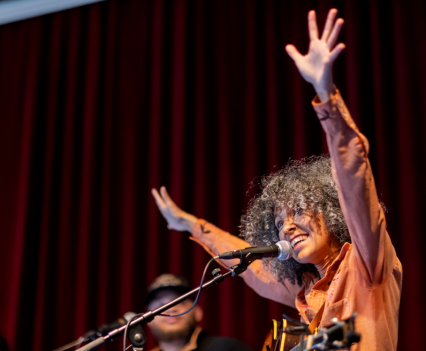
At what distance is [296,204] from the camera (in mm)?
2113

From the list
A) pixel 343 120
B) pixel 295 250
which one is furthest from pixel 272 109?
pixel 343 120

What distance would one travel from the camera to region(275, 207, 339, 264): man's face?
76.9 inches

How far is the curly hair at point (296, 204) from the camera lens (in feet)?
6.84

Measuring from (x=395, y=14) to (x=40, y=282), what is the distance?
3.18m

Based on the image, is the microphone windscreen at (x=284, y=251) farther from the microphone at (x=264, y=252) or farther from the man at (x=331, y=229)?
the man at (x=331, y=229)

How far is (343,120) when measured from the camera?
1.40 meters

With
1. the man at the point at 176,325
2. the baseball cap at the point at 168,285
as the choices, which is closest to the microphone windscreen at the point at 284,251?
the man at the point at 176,325

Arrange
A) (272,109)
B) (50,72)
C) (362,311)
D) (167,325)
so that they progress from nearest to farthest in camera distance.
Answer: (362,311), (167,325), (272,109), (50,72)

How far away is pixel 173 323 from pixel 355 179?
191cm

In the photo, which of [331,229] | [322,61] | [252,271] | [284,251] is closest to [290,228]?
[331,229]

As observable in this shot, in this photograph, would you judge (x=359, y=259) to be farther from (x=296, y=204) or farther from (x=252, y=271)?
(x=252, y=271)

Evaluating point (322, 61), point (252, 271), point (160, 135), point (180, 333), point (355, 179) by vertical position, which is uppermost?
point (160, 135)

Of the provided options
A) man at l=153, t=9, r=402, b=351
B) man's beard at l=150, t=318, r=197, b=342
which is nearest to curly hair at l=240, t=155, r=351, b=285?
man at l=153, t=9, r=402, b=351

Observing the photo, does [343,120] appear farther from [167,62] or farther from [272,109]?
[167,62]
